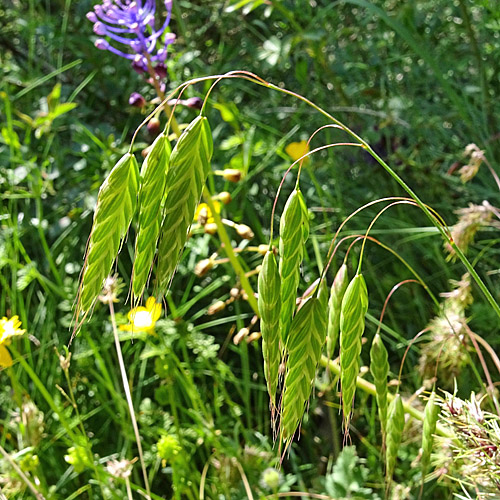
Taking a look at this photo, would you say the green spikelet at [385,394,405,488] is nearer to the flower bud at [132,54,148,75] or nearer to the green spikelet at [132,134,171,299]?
the green spikelet at [132,134,171,299]

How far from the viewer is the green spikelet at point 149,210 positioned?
71 cm

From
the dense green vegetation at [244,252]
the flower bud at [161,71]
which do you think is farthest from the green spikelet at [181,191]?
the flower bud at [161,71]

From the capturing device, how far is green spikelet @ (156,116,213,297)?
0.68 meters

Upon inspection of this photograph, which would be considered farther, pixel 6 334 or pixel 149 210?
pixel 6 334

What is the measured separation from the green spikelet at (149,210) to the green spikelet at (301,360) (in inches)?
7.1

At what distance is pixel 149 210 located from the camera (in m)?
0.72

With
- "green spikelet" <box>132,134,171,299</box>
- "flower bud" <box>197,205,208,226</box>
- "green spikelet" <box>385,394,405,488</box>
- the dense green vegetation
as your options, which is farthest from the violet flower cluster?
"green spikelet" <box>385,394,405,488</box>

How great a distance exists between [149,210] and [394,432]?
461 mm

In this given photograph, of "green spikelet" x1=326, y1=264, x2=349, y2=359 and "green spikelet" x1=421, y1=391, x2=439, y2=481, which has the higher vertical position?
"green spikelet" x1=326, y1=264, x2=349, y2=359

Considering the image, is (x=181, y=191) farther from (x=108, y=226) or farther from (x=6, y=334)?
(x=6, y=334)

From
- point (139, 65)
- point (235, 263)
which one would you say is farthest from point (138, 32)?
point (235, 263)

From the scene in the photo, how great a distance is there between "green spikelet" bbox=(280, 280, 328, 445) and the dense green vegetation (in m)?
0.36

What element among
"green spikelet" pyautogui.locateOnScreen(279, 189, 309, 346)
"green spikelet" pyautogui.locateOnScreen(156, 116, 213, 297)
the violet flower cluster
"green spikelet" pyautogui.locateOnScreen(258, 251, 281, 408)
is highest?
the violet flower cluster

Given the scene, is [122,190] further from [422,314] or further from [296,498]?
[422,314]
